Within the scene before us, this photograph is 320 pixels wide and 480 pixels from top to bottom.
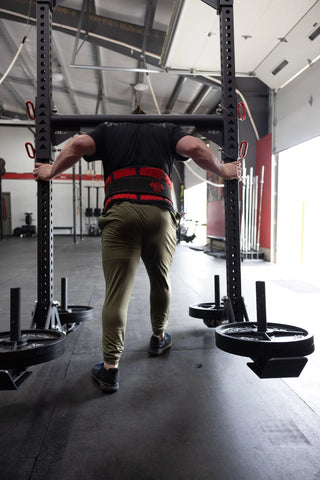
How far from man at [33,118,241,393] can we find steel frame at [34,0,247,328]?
175 mm

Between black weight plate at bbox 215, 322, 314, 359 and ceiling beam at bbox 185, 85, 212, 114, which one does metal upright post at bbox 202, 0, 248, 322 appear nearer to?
black weight plate at bbox 215, 322, 314, 359

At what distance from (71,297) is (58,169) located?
2104mm

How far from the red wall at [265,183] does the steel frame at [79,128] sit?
14.9ft

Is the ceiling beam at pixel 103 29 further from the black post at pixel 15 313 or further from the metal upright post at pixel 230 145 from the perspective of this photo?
the black post at pixel 15 313

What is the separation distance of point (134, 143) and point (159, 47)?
5258mm

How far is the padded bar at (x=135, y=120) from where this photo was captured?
5.61 feet

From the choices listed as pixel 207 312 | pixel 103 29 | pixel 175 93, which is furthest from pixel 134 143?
pixel 175 93

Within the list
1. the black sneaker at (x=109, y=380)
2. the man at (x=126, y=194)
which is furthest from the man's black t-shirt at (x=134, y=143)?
the black sneaker at (x=109, y=380)

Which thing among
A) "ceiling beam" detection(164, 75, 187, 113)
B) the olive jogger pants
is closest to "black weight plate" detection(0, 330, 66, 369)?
the olive jogger pants

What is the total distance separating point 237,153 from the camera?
68.8 inches

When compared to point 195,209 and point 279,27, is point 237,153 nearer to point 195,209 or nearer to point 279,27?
point 279,27

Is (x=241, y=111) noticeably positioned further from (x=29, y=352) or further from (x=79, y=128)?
(x=29, y=352)

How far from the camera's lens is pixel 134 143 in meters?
1.56

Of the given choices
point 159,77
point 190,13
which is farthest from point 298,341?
point 159,77
